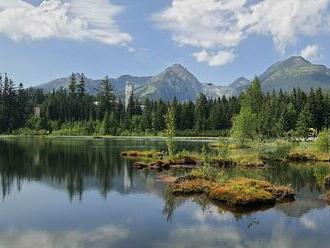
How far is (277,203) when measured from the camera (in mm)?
39844

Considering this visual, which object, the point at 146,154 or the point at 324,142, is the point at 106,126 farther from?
the point at 324,142

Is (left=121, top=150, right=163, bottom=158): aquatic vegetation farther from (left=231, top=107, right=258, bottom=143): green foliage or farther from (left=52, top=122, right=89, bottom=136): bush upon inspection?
(left=52, top=122, right=89, bottom=136): bush

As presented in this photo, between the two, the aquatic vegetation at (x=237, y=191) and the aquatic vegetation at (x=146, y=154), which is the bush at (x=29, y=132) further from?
the aquatic vegetation at (x=237, y=191)

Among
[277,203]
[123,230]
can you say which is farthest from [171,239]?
[277,203]

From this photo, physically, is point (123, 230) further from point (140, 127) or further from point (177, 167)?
point (140, 127)

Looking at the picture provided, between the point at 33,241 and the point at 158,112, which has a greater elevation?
the point at 158,112

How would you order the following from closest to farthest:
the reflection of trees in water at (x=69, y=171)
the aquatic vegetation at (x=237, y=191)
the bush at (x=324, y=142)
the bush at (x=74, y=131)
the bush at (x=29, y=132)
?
the aquatic vegetation at (x=237, y=191), the reflection of trees in water at (x=69, y=171), the bush at (x=324, y=142), the bush at (x=29, y=132), the bush at (x=74, y=131)

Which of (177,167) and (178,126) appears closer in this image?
(177,167)

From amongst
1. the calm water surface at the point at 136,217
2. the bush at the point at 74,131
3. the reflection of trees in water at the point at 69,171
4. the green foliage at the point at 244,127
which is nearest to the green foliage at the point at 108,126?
the bush at the point at 74,131

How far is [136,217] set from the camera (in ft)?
113

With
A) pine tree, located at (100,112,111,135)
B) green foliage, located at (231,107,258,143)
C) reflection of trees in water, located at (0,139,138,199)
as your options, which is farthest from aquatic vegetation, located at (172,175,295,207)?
pine tree, located at (100,112,111,135)

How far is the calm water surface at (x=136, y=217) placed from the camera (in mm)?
27875

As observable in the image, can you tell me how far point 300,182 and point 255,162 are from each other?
1747 centimetres

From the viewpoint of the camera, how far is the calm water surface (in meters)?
27.9
